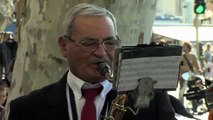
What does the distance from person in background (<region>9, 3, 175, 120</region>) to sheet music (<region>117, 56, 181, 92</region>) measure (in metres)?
0.26

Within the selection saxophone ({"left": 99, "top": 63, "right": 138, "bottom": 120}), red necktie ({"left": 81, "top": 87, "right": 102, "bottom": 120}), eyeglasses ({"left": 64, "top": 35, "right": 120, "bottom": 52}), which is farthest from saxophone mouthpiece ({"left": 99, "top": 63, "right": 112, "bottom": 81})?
red necktie ({"left": 81, "top": 87, "right": 102, "bottom": 120})

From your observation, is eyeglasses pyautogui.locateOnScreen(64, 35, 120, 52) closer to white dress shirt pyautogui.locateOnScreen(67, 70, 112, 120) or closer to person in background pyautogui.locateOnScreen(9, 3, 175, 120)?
person in background pyautogui.locateOnScreen(9, 3, 175, 120)

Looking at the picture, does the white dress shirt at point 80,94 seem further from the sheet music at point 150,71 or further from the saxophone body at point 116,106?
the sheet music at point 150,71

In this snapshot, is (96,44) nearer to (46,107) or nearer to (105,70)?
(105,70)

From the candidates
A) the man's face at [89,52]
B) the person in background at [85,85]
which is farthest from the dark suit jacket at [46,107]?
the man's face at [89,52]

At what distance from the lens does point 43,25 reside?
397 centimetres

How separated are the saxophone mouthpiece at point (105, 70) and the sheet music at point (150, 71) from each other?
0.18 meters

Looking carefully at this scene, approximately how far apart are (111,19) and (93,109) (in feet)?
1.37

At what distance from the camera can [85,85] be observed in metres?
2.44

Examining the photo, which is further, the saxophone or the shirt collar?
the shirt collar

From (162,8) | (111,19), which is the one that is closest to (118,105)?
(111,19)

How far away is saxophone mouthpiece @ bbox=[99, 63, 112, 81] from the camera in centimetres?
215

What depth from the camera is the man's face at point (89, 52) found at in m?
2.32

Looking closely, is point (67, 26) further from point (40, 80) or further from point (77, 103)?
point (40, 80)
